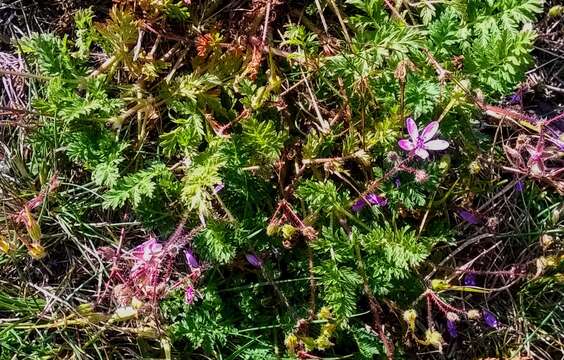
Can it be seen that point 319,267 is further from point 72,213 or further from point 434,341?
point 72,213

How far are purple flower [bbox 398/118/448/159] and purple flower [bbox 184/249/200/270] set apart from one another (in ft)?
2.52

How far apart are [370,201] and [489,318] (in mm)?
609

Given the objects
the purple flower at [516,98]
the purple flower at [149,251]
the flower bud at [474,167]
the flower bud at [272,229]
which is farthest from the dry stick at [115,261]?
the purple flower at [516,98]

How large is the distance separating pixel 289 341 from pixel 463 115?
89 centimetres

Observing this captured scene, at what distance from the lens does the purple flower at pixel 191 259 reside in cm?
252

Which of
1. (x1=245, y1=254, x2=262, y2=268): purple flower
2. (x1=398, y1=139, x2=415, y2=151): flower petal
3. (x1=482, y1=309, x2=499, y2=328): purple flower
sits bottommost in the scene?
(x1=482, y1=309, x2=499, y2=328): purple flower

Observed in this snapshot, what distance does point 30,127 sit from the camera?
261 centimetres

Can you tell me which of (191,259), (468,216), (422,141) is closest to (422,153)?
(422,141)

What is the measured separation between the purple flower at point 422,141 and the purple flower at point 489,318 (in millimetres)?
682

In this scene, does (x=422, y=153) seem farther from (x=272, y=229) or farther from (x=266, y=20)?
(x=266, y=20)

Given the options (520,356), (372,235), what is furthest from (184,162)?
(520,356)

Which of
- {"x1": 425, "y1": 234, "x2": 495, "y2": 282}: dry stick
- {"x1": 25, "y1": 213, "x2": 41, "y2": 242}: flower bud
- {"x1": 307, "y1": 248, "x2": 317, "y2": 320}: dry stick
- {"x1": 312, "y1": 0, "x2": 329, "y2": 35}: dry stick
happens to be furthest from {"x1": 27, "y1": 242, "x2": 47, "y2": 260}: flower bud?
{"x1": 425, "y1": 234, "x2": 495, "y2": 282}: dry stick

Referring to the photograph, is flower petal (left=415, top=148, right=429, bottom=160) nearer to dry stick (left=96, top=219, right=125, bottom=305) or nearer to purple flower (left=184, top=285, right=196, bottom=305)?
purple flower (left=184, top=285, right=196, bottom=305)

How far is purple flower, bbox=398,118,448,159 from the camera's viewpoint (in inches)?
90.5
